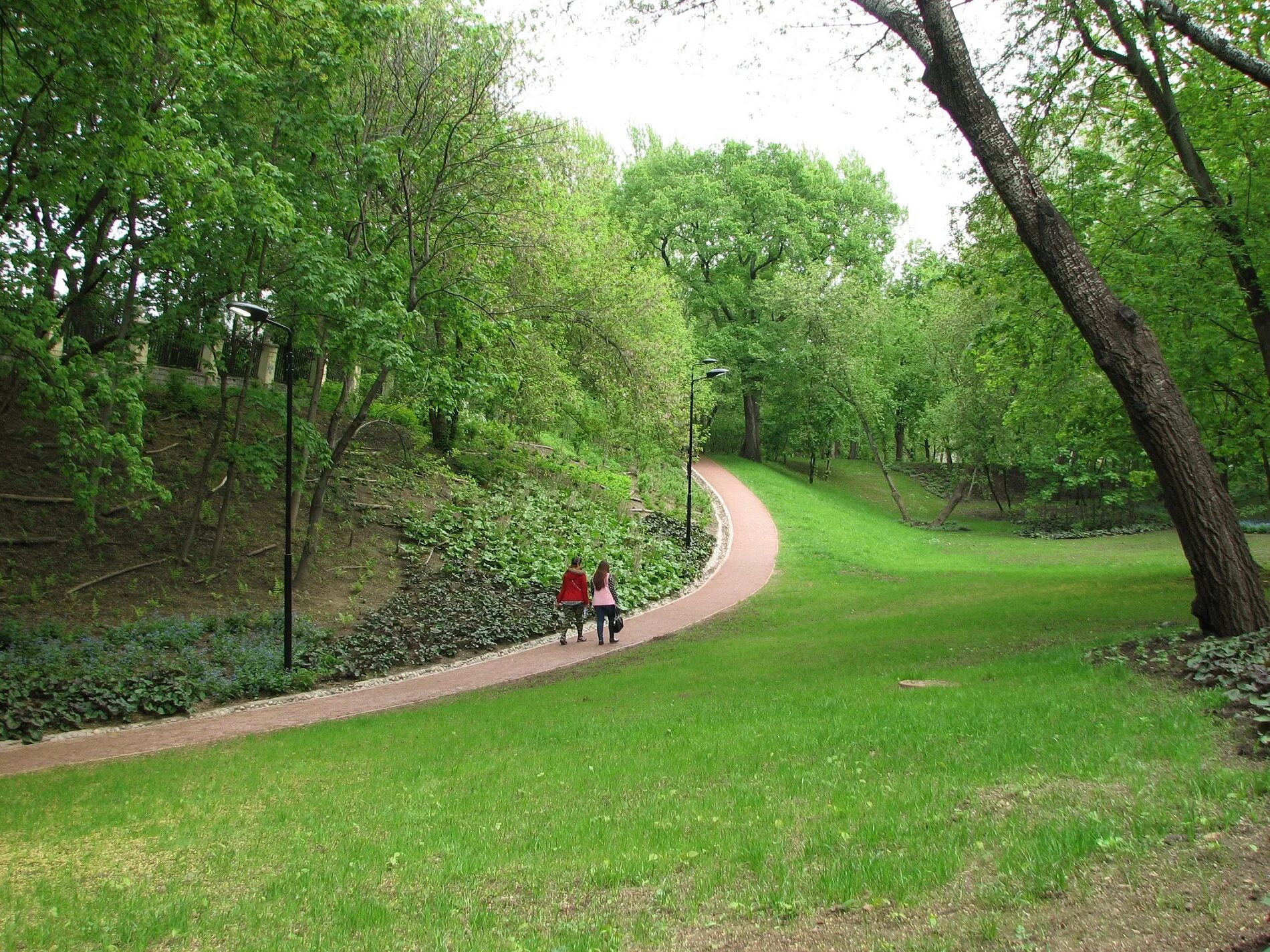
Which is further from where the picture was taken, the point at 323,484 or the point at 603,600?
the point at 323,484

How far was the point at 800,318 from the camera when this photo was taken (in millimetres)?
40688

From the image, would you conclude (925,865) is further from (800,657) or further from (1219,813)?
(800,657)

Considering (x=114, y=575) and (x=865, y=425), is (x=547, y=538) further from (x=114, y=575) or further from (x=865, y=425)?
(x=865, y=425)

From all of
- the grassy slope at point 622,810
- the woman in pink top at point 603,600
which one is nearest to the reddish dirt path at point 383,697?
the woman in pink top at point 603,600

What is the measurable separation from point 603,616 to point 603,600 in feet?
1.18

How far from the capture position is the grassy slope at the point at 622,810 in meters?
4.15

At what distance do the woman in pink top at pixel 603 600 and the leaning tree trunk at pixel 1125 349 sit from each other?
37.6 feet

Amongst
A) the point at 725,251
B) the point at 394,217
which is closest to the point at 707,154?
the point at 725,251

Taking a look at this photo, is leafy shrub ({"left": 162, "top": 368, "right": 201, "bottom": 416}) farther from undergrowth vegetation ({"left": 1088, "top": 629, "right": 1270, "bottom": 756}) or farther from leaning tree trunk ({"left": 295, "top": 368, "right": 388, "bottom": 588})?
undergrowth vegetation ({"left": 1088, "top": 629, "right": 1270, "bottom": 756})

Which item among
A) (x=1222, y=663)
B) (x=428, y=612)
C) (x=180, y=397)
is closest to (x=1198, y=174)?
(x=1222, y=663)

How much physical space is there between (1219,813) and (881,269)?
163 ft

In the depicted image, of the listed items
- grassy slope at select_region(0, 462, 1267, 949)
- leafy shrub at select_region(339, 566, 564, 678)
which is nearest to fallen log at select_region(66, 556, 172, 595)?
leafy shrub at select_region(339, 566, 564, 678)

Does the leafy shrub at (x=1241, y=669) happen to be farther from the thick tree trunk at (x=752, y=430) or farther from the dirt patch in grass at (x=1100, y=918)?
the thick tree trunk at (x=752, y=430)

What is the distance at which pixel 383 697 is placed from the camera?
1415 cm
